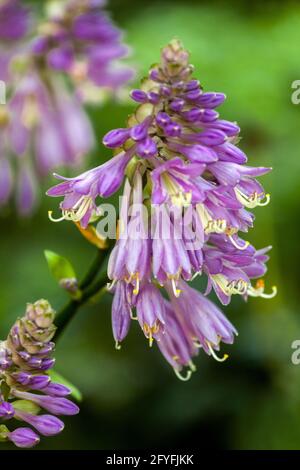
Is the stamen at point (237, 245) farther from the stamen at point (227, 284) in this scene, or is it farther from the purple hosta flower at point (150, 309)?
the purple hosta flower at point (150, 309)

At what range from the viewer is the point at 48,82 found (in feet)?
17.0

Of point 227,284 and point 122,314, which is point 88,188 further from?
point 227,284

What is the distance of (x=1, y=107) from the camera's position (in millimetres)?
5109

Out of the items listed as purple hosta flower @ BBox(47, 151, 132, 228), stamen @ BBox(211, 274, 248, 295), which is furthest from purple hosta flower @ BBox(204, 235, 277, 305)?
purple hosta flower @ BBox(47, 151, 132, 228)

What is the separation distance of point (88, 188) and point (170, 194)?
30cm

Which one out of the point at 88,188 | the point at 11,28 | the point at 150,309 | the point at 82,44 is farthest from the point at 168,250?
the point at 11,28

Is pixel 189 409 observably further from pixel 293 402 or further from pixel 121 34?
pixel 121 34

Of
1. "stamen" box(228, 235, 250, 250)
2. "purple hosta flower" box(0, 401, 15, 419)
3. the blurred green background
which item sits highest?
the blurred green background

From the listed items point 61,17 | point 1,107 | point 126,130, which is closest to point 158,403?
point 1,107

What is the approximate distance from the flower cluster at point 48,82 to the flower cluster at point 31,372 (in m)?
2.72

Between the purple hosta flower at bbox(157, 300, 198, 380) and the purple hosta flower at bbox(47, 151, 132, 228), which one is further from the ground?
the purple hosta flower at bbox(47, 151, 132, 228)

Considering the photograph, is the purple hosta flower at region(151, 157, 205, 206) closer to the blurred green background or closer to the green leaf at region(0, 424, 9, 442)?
the green leaf at region(0, 424, 9, 442)

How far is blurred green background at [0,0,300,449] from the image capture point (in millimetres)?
5016

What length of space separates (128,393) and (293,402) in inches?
41.3
